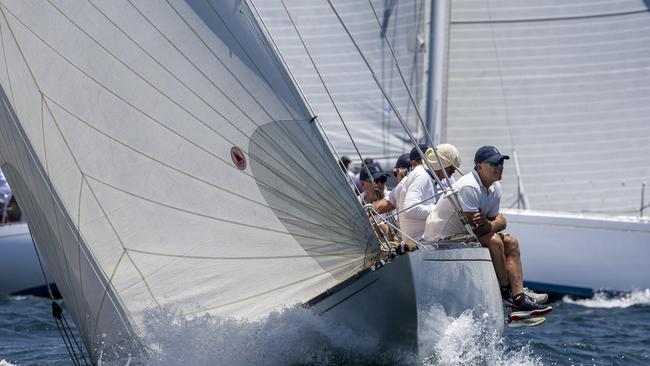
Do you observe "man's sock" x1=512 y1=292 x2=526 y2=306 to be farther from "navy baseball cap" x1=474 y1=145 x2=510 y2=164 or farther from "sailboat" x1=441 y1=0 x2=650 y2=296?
"sailboat" x1=441 y1=0 x2=650 y2=296

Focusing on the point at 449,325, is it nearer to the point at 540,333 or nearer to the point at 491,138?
the point at 540,333

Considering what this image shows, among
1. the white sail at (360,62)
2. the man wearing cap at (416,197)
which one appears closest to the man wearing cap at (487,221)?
the man wearing cap at (416,197)

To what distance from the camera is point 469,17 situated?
15789mm

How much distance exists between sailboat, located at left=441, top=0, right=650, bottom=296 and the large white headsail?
26.4ft

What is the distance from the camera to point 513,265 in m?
7.91

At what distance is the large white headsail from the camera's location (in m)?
6.62

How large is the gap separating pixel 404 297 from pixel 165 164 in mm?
1520

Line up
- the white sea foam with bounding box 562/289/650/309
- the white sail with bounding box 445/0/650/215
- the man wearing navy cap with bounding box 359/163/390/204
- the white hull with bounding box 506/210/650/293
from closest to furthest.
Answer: the man wearing navy cap with bounding box 359/163/390/204 < the white sea foam with bounding box 562/289/650/309 < the white hull with bounding box 506/210/650/293 < the white sail with bounding box 445/0/650/215

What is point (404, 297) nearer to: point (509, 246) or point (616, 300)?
point (509, 246)

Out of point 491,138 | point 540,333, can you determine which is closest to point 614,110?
point 491,138

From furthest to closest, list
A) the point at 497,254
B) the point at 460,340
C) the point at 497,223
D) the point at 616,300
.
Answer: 1. the point at 616,300
2. the point at 497,254
3. the point at 497,223
4. the point at 460,340

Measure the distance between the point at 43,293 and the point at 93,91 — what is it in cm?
939

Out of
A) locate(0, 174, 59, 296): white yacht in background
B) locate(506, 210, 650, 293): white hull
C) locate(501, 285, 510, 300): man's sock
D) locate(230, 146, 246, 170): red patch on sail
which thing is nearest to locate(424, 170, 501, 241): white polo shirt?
locate(501, 285, 510, 300): man's sock

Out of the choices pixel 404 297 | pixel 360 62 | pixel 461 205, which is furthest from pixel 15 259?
pixel 404 297
